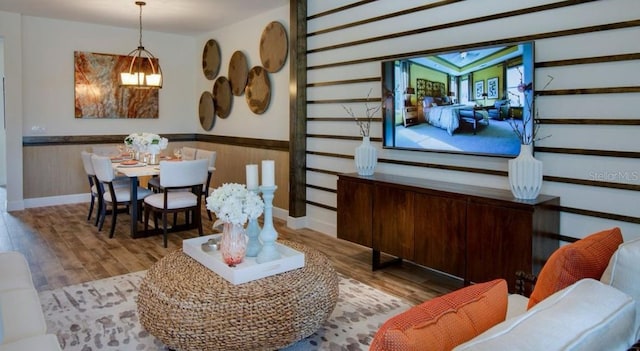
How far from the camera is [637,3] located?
8.91 ft

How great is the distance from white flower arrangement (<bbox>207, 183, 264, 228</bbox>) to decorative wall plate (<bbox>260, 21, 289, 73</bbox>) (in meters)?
3.40


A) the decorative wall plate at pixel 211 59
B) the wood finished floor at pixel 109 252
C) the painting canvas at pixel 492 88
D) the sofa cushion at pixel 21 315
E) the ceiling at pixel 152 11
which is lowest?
the wood finished floor at pixel 109 252

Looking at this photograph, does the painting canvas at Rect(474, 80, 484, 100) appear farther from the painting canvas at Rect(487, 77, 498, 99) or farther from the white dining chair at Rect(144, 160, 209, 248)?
the white dining chair at Rect(144, 160, 209, 248)

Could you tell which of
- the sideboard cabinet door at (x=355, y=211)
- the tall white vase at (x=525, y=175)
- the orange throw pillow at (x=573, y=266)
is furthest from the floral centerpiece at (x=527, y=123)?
the orange throw pillow at (x=573, y=266)

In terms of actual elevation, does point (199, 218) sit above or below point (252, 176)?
below

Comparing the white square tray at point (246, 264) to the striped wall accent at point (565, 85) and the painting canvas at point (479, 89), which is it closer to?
the striped wall accent at point (565, 85)

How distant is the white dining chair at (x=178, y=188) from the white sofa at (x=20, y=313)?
2108mm

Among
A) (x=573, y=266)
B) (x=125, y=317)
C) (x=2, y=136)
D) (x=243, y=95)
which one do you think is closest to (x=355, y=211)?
(x=125, y=317)

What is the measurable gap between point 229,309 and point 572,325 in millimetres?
1601

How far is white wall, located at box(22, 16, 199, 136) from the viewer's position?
6.49 metres

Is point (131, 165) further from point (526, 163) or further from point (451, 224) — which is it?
point (526, 163)

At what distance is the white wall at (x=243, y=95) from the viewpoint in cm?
584

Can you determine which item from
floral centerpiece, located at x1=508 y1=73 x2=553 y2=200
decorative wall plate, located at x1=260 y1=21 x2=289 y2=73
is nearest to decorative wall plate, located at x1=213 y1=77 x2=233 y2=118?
decorative wall plate, located at x1=260 y1=21 x2=289 y2=73

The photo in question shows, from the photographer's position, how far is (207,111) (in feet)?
25.0
